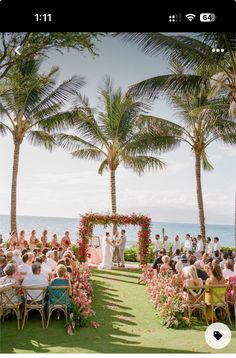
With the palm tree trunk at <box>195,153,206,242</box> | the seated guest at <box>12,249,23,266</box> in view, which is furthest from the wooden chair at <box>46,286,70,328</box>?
the palm tree trunk at <box>195,153,206,242</box>

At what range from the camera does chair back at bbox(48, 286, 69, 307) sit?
828 centimetres

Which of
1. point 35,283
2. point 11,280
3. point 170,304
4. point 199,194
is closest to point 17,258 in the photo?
point 11,280

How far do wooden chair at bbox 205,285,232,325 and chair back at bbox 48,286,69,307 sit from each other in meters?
3.14

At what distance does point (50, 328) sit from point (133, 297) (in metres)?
4.45

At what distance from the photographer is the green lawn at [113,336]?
246 inches

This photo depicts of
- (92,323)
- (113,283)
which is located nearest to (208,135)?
(113,283)

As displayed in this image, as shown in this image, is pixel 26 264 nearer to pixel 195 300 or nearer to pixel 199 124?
pixel 195 300

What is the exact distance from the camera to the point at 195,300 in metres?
8.76

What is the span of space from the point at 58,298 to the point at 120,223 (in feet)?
37.9

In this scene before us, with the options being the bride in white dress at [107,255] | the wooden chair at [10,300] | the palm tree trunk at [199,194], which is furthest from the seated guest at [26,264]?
the palm tree trunk at [199,194]

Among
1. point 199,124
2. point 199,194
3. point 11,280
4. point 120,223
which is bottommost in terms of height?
point 11,280
